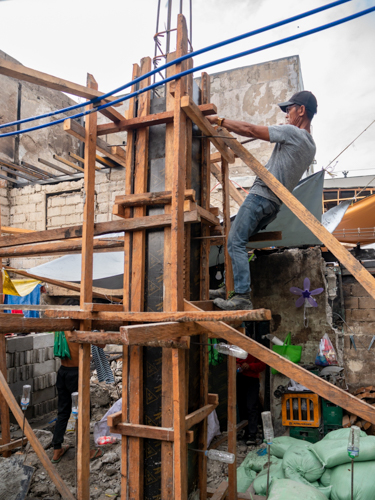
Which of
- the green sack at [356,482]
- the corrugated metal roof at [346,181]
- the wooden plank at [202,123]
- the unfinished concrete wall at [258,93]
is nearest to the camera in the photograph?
the wooden plank at [202,123]

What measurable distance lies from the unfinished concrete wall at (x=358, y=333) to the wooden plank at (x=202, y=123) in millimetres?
4110

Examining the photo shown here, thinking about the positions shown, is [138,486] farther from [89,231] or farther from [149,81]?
[149,81]

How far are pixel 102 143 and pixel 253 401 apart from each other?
4.54m

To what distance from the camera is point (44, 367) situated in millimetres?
6758

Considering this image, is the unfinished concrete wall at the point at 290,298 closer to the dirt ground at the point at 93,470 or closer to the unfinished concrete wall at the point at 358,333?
the unfinished concrete wall at the point at 358,333

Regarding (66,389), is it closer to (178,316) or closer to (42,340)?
(42,340)

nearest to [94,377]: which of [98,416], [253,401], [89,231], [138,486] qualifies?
[98,416]

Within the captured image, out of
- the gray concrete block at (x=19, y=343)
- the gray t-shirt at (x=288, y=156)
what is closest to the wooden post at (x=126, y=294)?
the gray t-shirt at (x=288, y=156)

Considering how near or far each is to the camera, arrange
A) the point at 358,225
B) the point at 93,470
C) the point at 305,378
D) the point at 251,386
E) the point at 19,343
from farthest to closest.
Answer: the point at 358,225
the point at 19,343
the point at 251,386
the point at 93,470
the point at 305,378

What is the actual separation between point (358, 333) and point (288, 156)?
4365mm

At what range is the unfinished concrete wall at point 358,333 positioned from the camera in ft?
19.6

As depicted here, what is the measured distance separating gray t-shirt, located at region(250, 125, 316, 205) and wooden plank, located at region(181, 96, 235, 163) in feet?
1.56

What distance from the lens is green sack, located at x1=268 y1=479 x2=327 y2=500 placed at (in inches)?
113

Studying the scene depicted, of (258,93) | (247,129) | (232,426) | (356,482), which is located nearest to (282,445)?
(356,482)
